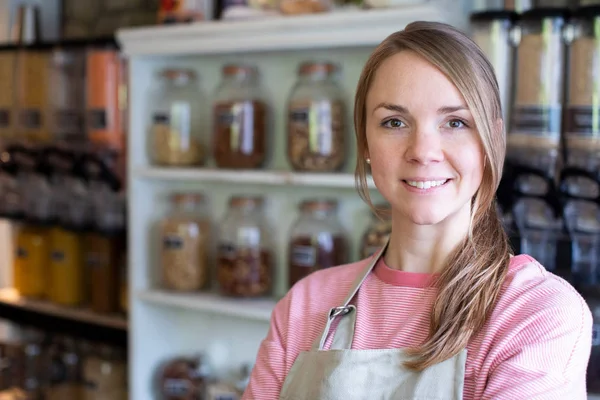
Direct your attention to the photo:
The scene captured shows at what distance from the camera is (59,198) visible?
7.89ft

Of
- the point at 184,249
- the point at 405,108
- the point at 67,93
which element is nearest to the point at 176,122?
the point at 184,249

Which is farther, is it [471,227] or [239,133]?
[239,133]

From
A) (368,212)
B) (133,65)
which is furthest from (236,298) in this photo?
(133,65)

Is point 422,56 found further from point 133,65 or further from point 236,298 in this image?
point 133,65

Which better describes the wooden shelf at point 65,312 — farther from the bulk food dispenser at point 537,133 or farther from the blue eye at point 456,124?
the blue eye at point 456,124

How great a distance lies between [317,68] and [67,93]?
93 cm

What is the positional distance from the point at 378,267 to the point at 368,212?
86cm

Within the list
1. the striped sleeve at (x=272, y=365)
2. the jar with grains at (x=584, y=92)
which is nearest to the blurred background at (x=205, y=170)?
the jar with grains at (x=584, y=92)

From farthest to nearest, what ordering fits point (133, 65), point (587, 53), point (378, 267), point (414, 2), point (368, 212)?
point (133, 65) → point (368, 212) → point (414, 2) → point (587, 53) → point (378, 267)

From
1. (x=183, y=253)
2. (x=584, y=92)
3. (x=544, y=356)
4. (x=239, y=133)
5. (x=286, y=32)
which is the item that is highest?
(x=286, y=32)

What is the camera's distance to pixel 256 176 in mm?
1922

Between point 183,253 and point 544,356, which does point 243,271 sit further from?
point 544,356

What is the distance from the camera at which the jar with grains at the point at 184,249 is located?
6.82 ft

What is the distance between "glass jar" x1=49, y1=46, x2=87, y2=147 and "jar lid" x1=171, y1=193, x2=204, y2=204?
415mm
